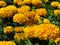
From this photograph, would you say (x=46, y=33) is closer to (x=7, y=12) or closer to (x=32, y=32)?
(x=32, y=32)

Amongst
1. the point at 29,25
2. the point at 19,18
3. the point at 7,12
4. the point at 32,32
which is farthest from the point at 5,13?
the point at 32,32

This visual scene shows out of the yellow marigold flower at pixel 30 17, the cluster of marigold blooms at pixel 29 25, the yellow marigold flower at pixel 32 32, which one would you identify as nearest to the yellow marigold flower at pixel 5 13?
the cluster of marigold blooms at pixel 29 25

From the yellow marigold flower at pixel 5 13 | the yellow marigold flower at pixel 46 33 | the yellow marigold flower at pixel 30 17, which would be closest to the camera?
the yellow marigold flower at pixel 46 33

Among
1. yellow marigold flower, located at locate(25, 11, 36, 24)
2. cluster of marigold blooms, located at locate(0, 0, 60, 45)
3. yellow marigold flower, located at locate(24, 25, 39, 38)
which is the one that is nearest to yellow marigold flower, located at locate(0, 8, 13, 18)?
cluster of marigold blooms, located at locate(0, 0, 60, 45)

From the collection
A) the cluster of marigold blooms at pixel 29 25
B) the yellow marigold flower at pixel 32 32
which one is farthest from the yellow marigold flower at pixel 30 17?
the yellow marigold flower at pixel 32 32

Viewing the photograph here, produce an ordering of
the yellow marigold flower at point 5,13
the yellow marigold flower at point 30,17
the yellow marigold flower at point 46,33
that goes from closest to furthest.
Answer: the yellow marigold flower at point 46,33 → the yellow marigold flower at point 30,17 → the yellow marigold flower at point 5,13

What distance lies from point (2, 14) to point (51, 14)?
1.99 ft

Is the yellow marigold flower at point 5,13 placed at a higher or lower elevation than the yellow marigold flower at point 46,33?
lower

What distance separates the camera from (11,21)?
2.83m

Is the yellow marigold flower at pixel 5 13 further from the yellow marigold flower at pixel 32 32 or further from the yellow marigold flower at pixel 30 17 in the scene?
the yellow marigold flower at pixel 32 32

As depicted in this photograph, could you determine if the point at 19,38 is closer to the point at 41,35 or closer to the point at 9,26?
the point at 41,35

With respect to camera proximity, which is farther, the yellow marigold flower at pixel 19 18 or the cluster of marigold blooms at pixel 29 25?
the yellow marigold flower at pixel 19 18

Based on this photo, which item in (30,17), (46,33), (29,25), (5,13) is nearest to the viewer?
(46,33)

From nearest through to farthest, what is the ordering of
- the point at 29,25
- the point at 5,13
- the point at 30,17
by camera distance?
1. the point at 29,25
2. the point at 30,17
3. the point at 5,13
